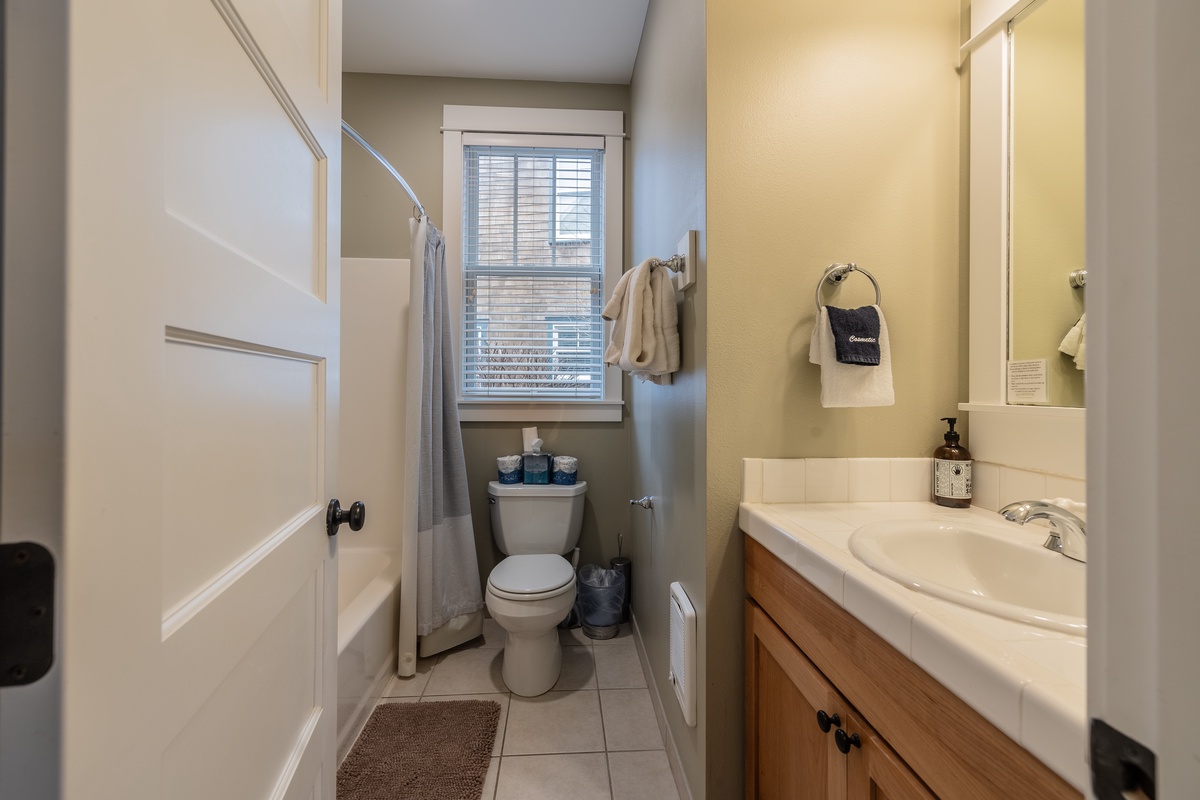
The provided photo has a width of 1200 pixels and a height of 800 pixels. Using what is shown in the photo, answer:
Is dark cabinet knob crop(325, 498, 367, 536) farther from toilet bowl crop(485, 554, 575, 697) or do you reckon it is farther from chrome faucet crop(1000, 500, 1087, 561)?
chrome faucet crop(1000, 500, 1087, 561)

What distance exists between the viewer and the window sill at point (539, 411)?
7.85ft

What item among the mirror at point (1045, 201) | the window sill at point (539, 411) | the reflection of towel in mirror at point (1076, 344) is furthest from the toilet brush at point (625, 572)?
the reflection of towel in mirror at point (1076, 344)

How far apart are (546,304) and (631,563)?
4.36 ft

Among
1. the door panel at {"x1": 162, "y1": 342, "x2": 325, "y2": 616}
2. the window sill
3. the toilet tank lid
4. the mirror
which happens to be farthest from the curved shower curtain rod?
the mirror

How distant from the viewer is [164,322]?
429 millimetres

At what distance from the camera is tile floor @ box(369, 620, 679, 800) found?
4.58ft

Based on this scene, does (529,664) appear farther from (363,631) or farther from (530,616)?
(363,631)

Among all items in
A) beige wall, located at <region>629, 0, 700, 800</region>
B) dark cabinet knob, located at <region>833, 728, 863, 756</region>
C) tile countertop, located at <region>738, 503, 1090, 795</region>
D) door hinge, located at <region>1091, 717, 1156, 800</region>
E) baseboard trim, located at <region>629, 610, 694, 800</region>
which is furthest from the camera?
baseboard trim, located at <region>629, 610, 694, 800</region>

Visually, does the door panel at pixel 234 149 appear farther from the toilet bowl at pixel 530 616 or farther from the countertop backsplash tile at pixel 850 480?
the toilet bowl at pixel 530 616

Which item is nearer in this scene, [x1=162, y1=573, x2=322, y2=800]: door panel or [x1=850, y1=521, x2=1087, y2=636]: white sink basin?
[x1=162, y1=573, x2=322, y2=800]: door panel

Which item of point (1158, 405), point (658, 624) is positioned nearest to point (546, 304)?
point (658, 624)

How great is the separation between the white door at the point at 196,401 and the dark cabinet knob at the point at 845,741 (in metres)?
0.82

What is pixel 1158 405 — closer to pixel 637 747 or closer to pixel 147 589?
pixel 147 589

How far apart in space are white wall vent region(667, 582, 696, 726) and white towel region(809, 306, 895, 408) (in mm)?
619
